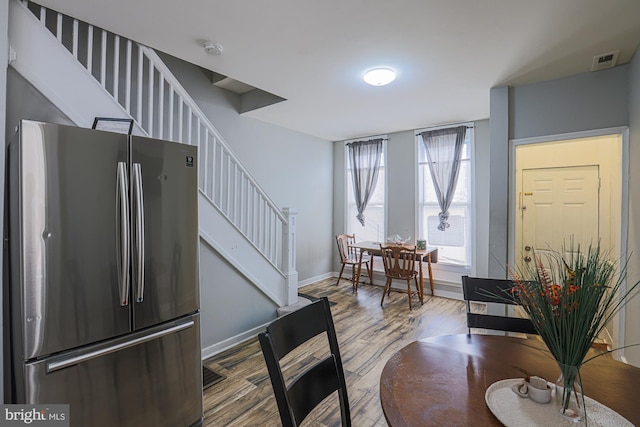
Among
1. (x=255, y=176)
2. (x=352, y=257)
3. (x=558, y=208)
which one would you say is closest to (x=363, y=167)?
(x=352, y=257)

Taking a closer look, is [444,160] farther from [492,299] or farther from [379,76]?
[492,299]

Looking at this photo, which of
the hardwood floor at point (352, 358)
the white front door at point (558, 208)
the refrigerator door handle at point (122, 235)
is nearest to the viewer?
the refrigerator door handle at point (122, 235)

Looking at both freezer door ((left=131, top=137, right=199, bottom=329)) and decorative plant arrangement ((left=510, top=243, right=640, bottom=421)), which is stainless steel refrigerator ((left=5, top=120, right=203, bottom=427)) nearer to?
freezer door ((left=131, top=137, right=199, bottom=329))

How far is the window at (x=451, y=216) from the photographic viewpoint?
4.59 meters

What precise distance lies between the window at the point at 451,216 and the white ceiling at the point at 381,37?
1.52 metres

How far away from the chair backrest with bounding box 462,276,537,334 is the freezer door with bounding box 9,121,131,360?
6.44 feet

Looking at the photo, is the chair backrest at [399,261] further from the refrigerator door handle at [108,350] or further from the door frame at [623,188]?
the refrigerator door handle at [108,350]

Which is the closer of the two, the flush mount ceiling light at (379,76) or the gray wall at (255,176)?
the gray wall at (255,176)

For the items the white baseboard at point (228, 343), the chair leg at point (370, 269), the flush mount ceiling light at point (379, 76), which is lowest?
the white baseboard at point (228, 343)

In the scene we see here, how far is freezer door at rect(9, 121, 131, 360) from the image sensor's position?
4.47ft

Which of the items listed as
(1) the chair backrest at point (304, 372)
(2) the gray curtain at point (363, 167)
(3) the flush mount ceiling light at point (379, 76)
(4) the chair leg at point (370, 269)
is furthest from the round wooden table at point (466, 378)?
(2) the gray curtain at point (363, 167)

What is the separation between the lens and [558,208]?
3615 millimetres

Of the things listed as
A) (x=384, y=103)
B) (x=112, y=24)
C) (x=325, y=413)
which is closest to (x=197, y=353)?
(x=325, y=413)

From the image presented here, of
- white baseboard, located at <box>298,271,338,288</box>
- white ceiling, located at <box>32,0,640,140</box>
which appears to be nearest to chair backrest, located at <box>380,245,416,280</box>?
white baseboard, located at <box>298,271,338,288</box>
